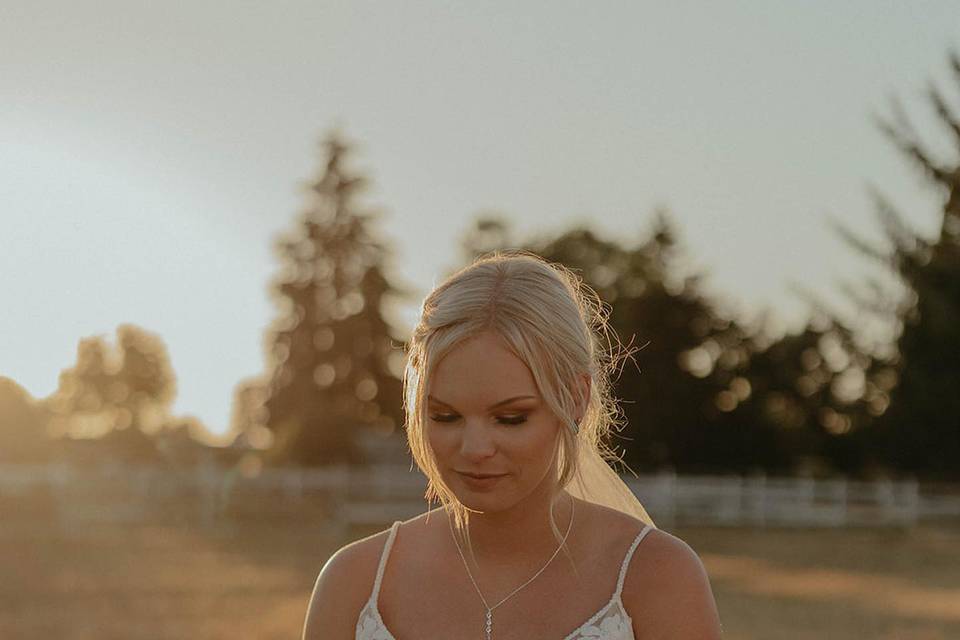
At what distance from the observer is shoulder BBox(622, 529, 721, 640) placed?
236 cm

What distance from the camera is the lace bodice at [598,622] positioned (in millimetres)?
2359

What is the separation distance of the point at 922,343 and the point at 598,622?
42366 millimetres

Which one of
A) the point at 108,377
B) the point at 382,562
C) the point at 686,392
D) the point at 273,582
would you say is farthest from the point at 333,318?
the point at 382,562

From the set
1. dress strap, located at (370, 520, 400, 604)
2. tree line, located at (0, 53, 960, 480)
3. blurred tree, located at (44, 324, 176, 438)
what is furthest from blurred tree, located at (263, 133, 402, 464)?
dress strap, located at (370, 520, 400, 604)

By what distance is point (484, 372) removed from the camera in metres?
2.33

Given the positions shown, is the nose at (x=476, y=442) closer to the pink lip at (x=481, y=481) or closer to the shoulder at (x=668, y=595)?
the pink lip at (x=481, y=481)

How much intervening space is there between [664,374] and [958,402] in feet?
29.2

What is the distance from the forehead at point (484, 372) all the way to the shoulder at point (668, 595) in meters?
0.36

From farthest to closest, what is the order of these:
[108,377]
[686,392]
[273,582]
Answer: [686,392], [273,582], [108,377]

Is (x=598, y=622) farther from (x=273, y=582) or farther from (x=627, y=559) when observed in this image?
(x=273, y=582)

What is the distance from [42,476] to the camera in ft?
93.9

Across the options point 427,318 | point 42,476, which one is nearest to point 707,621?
point 427,318

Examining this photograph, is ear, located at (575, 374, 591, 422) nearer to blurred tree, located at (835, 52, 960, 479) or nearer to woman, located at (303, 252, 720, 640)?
woman, located at (303, 252, 720, 640)

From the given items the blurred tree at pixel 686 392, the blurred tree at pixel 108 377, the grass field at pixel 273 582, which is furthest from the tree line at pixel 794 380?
the blurred tree at pixel 108 377
